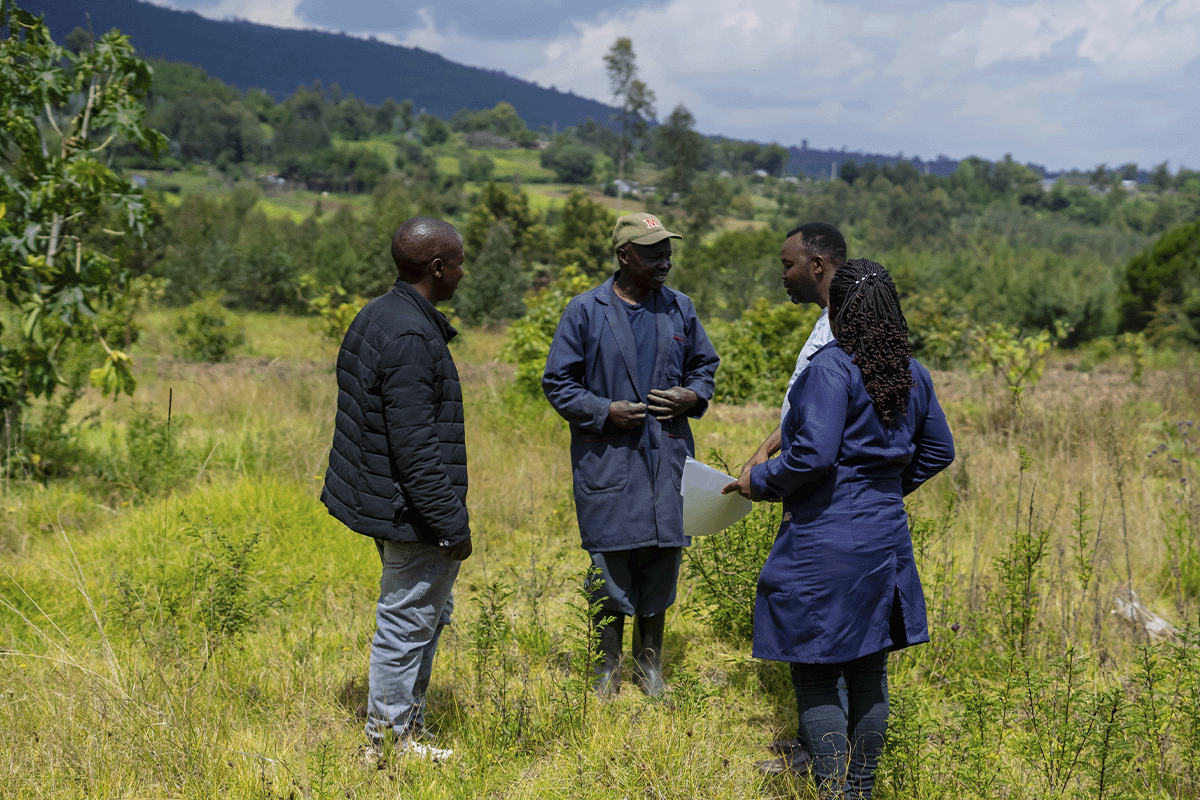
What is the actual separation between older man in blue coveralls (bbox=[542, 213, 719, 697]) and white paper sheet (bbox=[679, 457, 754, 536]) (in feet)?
1.46

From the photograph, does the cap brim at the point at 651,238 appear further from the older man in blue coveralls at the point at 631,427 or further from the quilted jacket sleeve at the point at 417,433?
the quilted jacket sleeve at the point at 417,433

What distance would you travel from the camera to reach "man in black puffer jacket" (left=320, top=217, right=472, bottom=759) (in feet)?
8.30

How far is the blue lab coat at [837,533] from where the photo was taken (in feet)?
7.57

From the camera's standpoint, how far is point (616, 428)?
325 centimetres

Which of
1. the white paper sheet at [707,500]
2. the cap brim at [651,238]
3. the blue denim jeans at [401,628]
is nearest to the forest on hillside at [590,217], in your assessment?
the cap brim at [651,238]

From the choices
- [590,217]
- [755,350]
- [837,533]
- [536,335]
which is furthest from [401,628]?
[590,217]

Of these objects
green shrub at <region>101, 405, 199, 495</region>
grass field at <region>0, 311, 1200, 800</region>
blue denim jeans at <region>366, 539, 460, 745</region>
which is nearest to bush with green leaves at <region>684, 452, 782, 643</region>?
grass field at <region>0, 311, 1200, 800</region>

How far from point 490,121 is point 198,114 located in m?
72.1

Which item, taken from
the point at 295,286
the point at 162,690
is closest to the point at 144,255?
the point at 295,286

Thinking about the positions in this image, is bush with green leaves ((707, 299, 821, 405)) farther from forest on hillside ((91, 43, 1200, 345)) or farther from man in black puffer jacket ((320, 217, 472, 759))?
man in black puffer jacket ((320, 217, 472, 759))

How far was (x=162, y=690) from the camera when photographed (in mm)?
2938

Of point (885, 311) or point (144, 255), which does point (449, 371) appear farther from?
point (144, 255)

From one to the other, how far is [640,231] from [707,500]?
1116 millimetres

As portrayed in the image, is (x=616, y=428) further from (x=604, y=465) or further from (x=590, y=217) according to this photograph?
(x=590, y=217)
